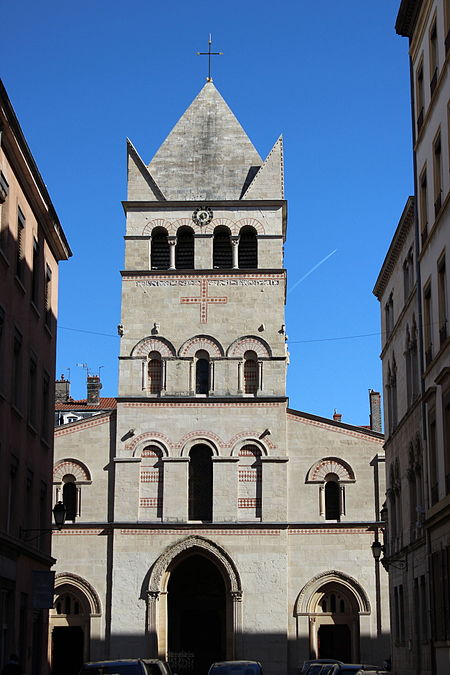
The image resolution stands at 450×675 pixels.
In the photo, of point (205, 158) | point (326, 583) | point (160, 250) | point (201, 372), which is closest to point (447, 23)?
point (201, 372)

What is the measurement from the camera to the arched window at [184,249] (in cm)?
4656

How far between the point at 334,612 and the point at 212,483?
260 inches

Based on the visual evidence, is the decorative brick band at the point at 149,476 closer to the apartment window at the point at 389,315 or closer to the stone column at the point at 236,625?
the stone column at the point at 236,625

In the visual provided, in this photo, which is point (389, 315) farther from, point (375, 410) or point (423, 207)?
point (375, 410)

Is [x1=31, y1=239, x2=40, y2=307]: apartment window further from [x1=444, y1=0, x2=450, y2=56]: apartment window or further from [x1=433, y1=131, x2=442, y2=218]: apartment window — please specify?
[x1=444, y1=0, x2=450, y2=56]: apartment window

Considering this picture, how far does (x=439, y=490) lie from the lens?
24594 mm

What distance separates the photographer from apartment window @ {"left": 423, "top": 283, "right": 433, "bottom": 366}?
2616 cm

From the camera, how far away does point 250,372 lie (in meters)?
44.9

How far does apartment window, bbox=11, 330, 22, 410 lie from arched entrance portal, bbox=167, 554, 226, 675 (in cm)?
2049

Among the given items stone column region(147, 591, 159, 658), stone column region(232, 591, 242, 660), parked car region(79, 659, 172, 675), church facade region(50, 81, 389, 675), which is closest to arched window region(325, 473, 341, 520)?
church facade region(50, 81, 389, 675)

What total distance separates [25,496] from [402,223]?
12.1 meters

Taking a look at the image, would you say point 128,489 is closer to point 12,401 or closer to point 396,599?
point 396,599

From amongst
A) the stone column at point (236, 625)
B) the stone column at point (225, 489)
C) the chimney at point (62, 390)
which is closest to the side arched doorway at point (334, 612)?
the stone column at point (236, 625)

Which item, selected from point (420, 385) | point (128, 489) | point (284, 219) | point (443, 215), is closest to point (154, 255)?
point (284, 219)
